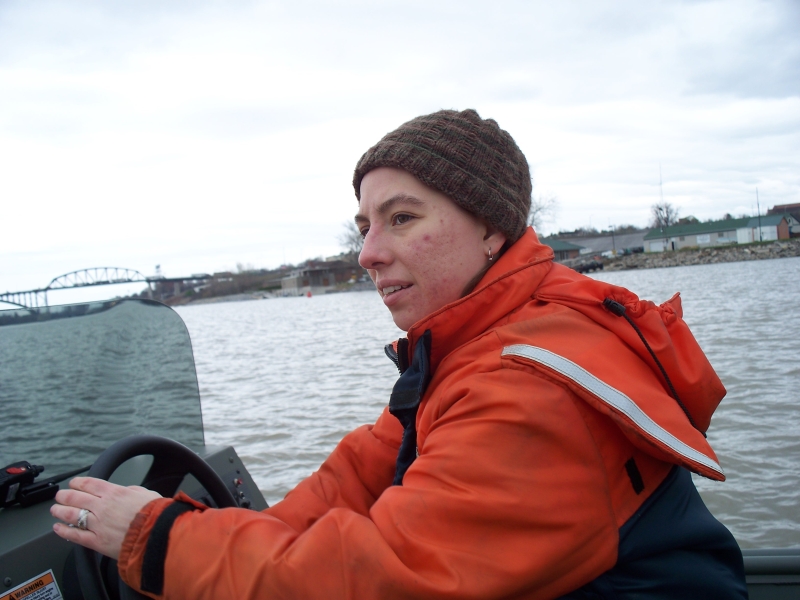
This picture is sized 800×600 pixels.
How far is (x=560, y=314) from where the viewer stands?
144 centimetres

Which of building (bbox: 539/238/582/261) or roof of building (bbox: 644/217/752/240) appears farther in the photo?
building (bbox: 539/238/582/261)

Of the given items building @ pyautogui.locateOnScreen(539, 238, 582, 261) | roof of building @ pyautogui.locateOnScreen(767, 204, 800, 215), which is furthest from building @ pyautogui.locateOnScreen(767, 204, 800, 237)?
building @ pyautogui.locateOnScreen(539, 238, 582, 261)

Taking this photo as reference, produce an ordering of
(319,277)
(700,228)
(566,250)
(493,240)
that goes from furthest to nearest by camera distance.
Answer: (319,277)
(566,250)
(700,228)
(493,240)

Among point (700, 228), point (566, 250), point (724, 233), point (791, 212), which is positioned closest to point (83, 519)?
point (566, 250)

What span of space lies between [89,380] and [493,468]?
1.55 metres

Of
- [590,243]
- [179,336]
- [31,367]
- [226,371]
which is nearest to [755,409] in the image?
[179,336]

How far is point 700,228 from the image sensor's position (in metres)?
83.3

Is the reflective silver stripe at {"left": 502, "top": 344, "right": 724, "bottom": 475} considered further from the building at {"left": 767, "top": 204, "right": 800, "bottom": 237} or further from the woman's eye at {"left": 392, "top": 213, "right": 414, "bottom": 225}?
the building at {"left": 767, "top": 204, "right": 800, "bottom": 237}

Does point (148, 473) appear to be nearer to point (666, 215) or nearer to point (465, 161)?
point (465, 161)

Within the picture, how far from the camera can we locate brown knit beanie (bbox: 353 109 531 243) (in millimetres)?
1693

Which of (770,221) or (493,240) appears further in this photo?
(770,221)

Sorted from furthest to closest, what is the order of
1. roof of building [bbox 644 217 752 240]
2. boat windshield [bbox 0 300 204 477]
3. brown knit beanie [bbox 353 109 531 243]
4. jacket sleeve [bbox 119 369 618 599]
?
roof of building [bbox 644 217 752 240] < boat windshield [bbox 0 300 204 477] < brown knit beanie [bbox 353 109 531 243] < jacket sleeve [bbox 119 369 618 599]

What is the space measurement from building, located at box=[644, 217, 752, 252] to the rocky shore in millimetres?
10741

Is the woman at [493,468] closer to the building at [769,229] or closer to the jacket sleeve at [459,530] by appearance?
the jacket sleeve at [459,530]
